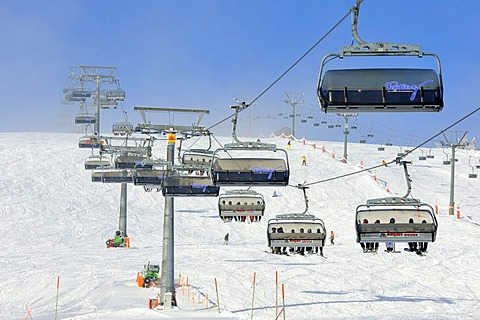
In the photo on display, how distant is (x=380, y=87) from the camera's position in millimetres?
6555

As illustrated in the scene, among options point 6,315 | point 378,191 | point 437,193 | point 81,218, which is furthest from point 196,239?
point 437,193

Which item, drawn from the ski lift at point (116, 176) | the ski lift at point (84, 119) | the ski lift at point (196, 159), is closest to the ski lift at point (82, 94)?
the ski lift at point (84, 119)

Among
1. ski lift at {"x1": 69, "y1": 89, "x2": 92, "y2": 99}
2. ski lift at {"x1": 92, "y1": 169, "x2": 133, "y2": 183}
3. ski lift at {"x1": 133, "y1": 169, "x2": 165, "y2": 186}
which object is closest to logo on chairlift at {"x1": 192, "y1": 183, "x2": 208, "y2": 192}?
ski lift at {"x1": 133, "y1": 169, "x2": 165, "y2": 186}

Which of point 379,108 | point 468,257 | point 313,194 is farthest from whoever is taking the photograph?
point 313,194

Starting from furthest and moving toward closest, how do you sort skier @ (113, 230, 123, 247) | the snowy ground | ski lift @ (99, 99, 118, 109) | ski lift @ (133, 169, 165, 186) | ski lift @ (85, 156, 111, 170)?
ski lift @ (99, 99, 118, 109)
skier @ (113, 230, 123, 247)
ski lift @ (85, 156, 111, 170)
ski lift @ (133, 169, 165, 186)
the snowy ground

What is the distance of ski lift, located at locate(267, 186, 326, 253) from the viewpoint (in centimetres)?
1603

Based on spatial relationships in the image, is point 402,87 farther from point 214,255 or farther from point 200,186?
point 214,255

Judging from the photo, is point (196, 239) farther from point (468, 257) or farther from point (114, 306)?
point (114, 306)

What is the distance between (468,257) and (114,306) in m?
16.5

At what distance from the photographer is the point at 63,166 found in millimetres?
53531

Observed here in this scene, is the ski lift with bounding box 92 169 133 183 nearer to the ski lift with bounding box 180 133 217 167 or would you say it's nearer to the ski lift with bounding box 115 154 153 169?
the ski lift with bounding box 115 154 153 169

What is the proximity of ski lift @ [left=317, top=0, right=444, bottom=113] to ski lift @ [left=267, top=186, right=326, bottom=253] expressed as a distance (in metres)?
9.52

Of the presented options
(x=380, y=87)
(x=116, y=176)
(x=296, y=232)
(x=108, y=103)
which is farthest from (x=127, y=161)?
(x=108, y=103)

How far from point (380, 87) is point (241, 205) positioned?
561 inches
